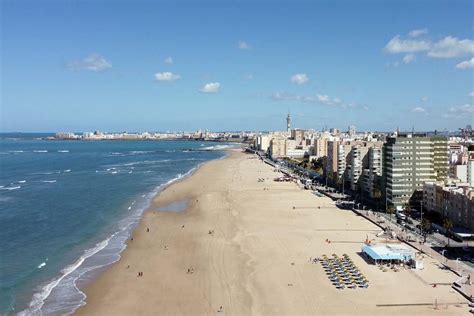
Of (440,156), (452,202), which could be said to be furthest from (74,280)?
(440,156)

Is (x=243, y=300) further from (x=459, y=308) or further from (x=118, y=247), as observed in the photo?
(x=118, y=247)

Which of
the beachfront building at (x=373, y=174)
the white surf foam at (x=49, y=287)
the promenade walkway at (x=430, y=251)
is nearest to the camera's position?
the white surf foam at (x=49, y=287)

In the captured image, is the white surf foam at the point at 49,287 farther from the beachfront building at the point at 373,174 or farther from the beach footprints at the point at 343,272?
the beachfront building at the point at 373,174

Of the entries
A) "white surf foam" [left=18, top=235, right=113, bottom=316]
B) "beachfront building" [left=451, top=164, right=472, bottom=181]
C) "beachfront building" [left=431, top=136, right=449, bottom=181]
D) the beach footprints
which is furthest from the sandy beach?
"beachfront building" [left=451, top=164, right=472, bottom=181]

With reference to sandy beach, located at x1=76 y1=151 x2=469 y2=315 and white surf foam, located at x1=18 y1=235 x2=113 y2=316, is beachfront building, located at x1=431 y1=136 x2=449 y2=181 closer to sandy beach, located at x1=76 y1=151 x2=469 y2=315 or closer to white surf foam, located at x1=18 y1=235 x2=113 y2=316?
sandy beach, located at x1=76 y1=151 x2=469 y2=315

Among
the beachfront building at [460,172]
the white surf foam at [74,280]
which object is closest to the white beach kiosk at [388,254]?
the white surf foam at [74,280]

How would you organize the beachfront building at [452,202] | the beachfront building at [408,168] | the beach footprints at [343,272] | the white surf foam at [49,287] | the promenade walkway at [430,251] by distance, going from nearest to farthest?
the white surf foam at [49,287] < the promenade walkway at [430,251] < the beach footprints at [343,272] < the beachfront building at [452,202] < the beachfront building at [408,168]
